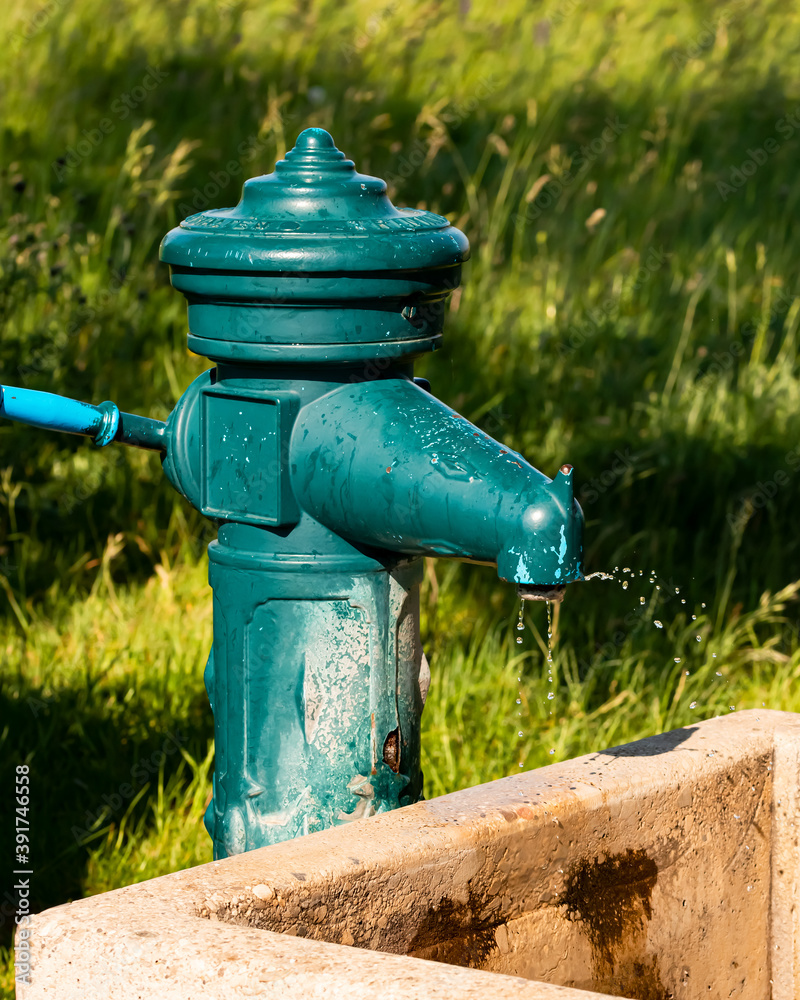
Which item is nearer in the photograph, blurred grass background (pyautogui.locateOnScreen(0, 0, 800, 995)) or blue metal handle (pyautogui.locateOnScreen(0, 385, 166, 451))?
blue metal handle (pyautogui.locateOnScreen(0, 385, 166, 451))

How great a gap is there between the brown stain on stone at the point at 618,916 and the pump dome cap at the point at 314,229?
697mm

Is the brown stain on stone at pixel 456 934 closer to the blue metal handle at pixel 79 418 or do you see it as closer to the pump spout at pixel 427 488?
the pump spout at pixel 427 488

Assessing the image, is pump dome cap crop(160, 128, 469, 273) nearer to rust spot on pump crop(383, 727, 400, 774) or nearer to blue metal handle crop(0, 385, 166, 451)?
blue metal handle crop(0, 385, 166, 451)

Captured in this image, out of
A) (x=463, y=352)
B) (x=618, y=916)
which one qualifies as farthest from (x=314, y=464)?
(x=463, y=352)

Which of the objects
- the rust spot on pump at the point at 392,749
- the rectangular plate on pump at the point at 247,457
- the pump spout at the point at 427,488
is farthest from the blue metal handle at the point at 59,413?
the rust spot on pump at the point at 392,749

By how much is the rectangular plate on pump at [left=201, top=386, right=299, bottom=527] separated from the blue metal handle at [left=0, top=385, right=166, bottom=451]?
0.32 feet

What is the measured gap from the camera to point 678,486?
353 cm

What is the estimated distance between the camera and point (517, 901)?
1481mm

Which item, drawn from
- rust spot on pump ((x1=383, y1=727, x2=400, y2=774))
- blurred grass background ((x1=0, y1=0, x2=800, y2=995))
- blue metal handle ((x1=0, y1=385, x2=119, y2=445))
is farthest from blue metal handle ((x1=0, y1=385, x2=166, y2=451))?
blurred grass background ((x1=0, y1=0, x2=800, y2=995))

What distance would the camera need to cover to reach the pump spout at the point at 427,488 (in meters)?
1.32

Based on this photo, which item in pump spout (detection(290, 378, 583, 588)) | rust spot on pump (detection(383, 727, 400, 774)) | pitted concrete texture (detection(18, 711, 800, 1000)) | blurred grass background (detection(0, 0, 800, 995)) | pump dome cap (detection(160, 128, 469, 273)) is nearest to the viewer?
pitted concrete texture (detection(18, 711, 800, 1000))

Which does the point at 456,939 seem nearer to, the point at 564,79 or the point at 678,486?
the point at 678,486

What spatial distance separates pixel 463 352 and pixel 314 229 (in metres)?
2.42

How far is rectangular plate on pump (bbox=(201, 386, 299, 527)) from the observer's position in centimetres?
151
